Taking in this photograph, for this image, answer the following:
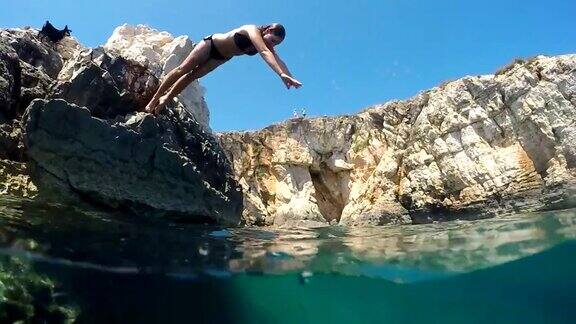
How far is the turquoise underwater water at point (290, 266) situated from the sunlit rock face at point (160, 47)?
1749 centimetres

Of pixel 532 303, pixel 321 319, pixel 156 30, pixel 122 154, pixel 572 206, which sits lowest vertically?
pixel 321 319

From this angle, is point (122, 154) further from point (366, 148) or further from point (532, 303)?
point (366, 148)

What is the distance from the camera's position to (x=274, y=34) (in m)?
7.02

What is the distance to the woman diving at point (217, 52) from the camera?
698 cm

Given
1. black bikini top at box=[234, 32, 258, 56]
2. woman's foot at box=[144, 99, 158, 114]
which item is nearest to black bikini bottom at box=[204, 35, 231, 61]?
black bikini top at box=[234, 32, 258, 56]

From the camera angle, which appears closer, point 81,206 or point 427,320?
point 81,206

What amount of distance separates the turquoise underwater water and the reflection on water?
0.11 feet

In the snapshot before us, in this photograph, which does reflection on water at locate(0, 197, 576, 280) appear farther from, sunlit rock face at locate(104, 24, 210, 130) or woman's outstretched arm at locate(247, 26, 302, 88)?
sunlit rock face at locate(104, 24, 210, 130)

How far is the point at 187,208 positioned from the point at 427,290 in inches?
→ 503

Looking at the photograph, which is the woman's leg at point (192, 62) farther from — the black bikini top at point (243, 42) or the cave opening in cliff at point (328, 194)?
the cave opening in cliff at point (328, 194)

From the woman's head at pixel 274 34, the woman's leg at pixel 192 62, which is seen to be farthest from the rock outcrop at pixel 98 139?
the woman's head at pixel 274 34

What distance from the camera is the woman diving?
698cm

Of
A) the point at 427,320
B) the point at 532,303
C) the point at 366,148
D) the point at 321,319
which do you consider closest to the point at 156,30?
the point at 366,148

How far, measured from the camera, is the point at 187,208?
796 cm
